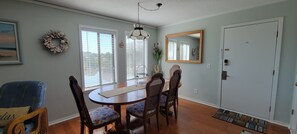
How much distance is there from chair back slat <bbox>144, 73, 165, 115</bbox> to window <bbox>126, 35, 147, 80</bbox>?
1.75 m

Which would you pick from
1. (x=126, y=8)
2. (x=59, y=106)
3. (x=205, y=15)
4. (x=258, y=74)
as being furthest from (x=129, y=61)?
(x=258, y=74)

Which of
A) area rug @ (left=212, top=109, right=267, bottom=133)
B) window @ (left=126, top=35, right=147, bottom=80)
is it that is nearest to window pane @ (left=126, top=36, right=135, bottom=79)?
window @ (left=126, top=35, right=147, bottom=80)

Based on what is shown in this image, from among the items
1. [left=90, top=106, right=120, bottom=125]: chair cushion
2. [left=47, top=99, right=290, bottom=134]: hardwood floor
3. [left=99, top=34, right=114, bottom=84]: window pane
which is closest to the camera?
[left=90, top=106, right=120, bottom=125]: chair cushion

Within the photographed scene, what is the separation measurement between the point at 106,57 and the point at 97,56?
236mm

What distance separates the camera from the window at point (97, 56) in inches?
115

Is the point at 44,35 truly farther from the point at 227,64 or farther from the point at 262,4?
the point at 262,4

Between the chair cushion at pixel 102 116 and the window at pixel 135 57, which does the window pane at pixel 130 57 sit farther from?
the chair cushion at pixel 102 116

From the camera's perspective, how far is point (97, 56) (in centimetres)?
312

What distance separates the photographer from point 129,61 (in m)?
3.83

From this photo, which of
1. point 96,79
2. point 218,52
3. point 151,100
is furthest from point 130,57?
point 218,52

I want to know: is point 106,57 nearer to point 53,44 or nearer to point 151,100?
point 53,44

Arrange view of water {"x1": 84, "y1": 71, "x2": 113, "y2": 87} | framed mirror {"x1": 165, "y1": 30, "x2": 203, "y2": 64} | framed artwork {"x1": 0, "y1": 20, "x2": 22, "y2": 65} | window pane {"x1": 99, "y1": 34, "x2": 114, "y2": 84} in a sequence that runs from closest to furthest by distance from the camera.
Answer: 1. framed artwork {"x1": 0, "y1": 20, "x2": 22, "y2": 65}
2. view of water {"x1": 84, "y1": 71, "x2": 113, "y2": 87}
3. window pane {"x1": 99, "y1": 34, "x2": 114, "y2": 84}
4. framed mirror {"x1": 165, "y1": 30, "x2": 203, "y2": 64}

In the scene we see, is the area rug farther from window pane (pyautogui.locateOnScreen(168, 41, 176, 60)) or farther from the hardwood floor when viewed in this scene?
window pane (pyautogui.locateOnScreen(168, 41, 176, 60))

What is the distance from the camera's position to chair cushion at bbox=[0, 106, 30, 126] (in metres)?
1.49
